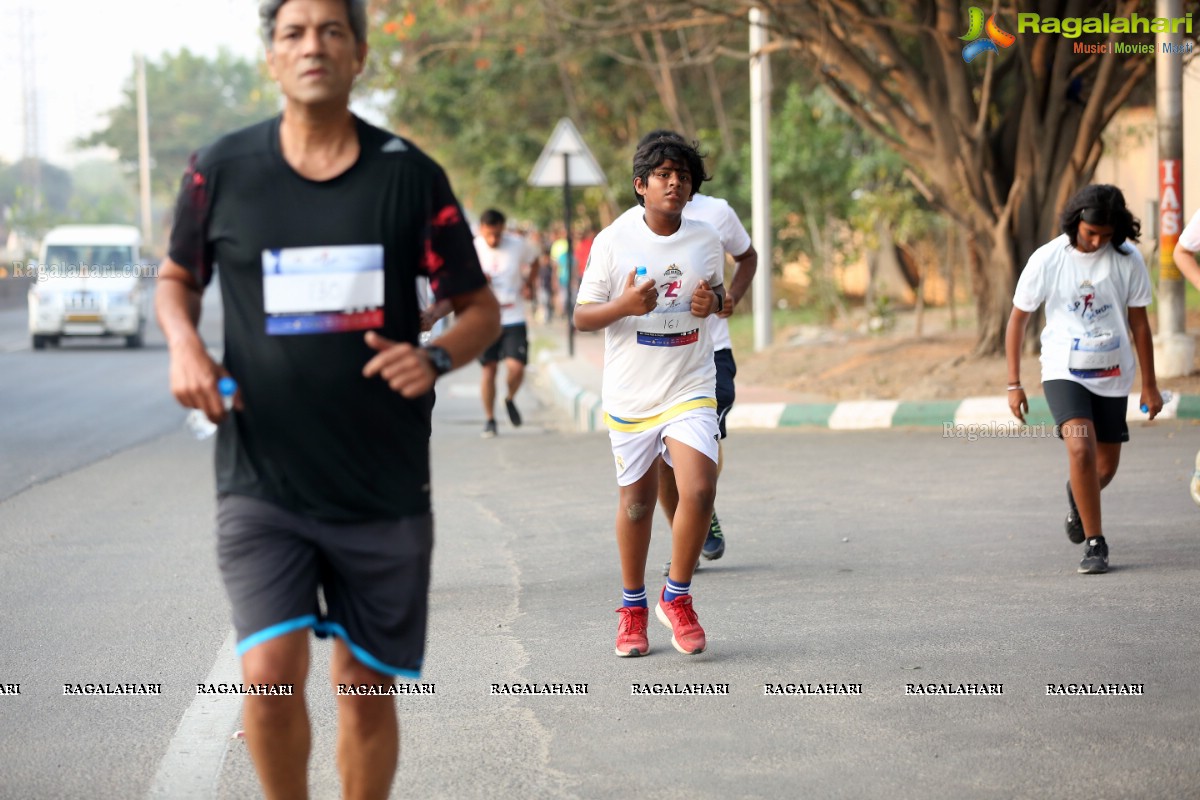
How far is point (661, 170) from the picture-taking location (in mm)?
5777

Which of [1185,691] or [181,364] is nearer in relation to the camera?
[181,364]

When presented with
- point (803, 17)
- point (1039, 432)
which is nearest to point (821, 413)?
point (1039, 432)

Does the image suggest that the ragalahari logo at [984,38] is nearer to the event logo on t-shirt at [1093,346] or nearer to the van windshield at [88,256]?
the event logo on t-shirt at [1093,346]

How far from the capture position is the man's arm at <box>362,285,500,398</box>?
3.32 meters

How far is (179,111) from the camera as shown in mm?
105688

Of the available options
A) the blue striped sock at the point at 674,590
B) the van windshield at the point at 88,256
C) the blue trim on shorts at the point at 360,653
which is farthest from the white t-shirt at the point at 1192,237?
the van windshield at the point at 88,256

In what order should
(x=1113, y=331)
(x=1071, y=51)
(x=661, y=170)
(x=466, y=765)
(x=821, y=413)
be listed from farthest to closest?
(x=1071, y=51) < (x=821, y=413) < (x=1113, y=331) < (x=661, y=170) < (x=466, y=765)

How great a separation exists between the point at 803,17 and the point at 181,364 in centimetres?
1228

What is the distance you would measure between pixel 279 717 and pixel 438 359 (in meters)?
0.85

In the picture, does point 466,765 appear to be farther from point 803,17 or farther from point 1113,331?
point 803,17

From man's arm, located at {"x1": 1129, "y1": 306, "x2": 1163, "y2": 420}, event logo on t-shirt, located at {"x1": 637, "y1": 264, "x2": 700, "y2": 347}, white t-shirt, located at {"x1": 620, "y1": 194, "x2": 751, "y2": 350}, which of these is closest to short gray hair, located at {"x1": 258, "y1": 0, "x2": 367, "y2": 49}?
event logo on t-shirt, located at {"x1": 637, "y1": 264, "x2": 700, "y2": 347}

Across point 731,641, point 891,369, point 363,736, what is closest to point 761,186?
point 891,369

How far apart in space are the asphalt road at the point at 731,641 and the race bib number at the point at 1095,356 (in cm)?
91

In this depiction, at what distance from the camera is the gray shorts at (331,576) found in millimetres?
3418
